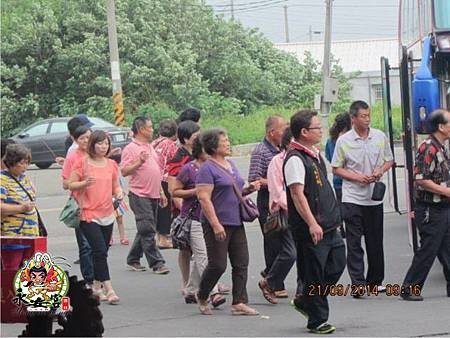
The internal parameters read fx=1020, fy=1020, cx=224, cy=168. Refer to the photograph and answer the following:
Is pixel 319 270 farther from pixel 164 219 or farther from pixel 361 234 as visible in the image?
pixel 164 219

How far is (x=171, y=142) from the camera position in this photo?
12492mm

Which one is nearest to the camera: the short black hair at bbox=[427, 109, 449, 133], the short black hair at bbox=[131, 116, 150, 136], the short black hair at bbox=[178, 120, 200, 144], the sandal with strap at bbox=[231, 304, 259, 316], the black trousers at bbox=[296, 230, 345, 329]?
the black trousers at bbox=[296, 230, 345, 329]

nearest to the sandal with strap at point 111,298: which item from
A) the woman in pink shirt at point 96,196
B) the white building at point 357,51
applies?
the woman in pink shirt at point 96,196

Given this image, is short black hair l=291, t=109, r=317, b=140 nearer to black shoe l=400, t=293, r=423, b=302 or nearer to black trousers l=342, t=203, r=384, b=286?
black trousers l=342, t=203, r=384, b=286

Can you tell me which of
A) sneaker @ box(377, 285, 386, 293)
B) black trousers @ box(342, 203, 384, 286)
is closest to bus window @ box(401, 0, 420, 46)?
black trousers @ box(342, 203, 384, 286)

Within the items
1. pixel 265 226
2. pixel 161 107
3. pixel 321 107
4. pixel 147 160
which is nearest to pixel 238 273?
pixel 265 226

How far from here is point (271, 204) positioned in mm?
9555

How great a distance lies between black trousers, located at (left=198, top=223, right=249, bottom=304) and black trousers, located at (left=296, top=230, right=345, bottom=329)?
91 cm

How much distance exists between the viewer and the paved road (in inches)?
333

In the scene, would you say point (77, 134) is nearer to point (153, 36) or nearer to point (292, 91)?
point (153, 36)

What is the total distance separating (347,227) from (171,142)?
10.9ft

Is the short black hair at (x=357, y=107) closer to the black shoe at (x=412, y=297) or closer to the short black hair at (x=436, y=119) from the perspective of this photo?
the short black hair at (x=436, y=119)

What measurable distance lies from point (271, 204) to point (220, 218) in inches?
31.4

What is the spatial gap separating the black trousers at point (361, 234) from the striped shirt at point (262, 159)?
0.86m
